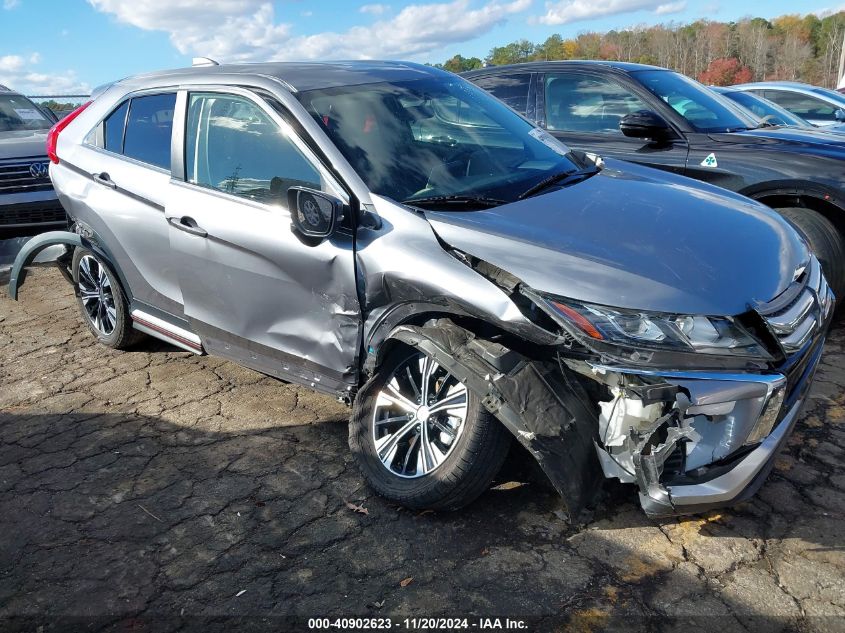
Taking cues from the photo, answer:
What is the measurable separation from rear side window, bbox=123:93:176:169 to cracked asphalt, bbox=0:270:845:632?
59.9 inches

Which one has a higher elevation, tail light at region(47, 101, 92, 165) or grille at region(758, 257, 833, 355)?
tail light at region(47, 101, 92, 165)

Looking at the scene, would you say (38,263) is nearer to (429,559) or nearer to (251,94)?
(251,94)

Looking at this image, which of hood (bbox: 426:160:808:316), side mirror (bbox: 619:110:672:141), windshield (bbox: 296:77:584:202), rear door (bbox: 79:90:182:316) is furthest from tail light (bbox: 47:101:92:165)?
side mirror (bbox: 619:110:672:141)

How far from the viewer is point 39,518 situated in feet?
10.4

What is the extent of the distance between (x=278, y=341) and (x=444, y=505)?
46.7 inches

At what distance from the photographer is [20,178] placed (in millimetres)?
7203

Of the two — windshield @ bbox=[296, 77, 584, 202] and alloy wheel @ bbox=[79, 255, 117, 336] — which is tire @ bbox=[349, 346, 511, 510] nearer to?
windshield @ bbox=[296, 77, 584, 202]

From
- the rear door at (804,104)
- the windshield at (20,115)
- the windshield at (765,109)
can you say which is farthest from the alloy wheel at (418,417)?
the rear door at (804,104)

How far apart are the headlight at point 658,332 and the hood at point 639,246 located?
38mm

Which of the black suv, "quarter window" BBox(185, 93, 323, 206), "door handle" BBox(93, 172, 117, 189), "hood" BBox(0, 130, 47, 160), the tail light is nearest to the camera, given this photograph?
"quarter window" BBox(185, 93, 323, 206)

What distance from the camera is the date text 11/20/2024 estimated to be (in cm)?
242

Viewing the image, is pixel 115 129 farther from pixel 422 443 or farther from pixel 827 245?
pixel 827 245

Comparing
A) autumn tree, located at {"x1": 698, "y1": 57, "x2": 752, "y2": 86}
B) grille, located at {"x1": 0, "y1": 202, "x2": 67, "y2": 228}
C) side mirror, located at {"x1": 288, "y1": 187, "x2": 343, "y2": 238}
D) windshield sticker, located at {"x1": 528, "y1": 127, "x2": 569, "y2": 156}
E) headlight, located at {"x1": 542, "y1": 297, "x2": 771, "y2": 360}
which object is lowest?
autumn tree, located at {"x1": 698, "y1": 57, "x2": 752, "y2": 86}

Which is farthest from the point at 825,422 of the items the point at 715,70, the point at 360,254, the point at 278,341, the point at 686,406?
the point at 715,70
